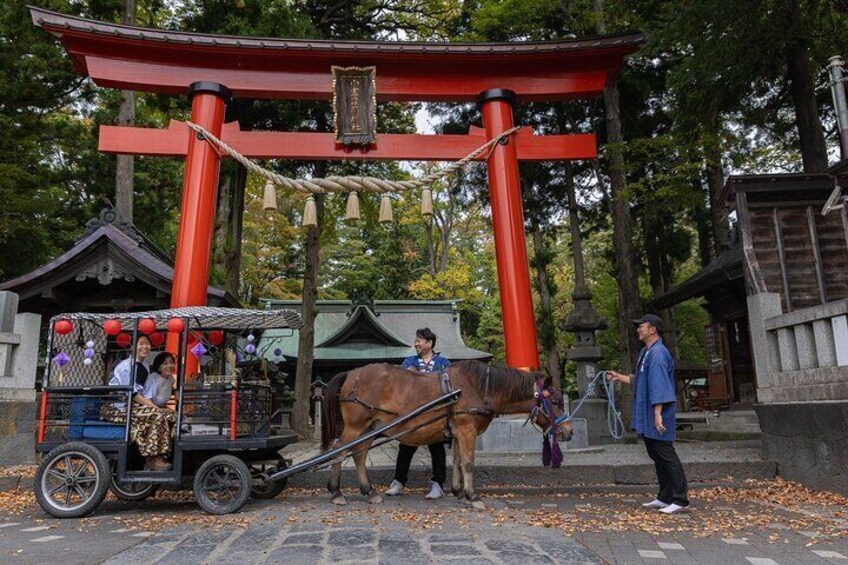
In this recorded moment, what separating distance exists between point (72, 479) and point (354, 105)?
708cm

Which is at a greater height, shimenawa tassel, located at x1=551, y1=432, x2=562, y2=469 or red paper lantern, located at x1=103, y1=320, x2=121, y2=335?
red paper lantern, located at x1=103, y1=320, x2=121, y2=335

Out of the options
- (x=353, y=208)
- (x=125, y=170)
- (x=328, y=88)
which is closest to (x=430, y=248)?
(x=125, y=170)

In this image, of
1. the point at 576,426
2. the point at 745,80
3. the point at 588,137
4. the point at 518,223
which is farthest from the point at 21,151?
the point at 745,80

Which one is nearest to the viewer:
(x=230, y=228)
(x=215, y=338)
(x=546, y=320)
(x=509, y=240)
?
(x=215, y=338)

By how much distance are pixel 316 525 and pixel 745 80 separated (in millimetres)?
10517

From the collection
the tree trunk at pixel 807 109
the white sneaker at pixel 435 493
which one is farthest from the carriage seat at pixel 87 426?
the tree trunk at pixel 807 109

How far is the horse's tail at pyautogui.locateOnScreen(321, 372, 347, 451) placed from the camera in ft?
22.4

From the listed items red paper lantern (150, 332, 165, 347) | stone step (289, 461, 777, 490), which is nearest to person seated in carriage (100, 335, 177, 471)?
red paper lantern (150, 332, 165, 347)

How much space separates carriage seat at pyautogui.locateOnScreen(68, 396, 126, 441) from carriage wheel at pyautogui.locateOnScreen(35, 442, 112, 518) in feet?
0.56

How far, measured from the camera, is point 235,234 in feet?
53.6

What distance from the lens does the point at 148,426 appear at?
621 centimetres

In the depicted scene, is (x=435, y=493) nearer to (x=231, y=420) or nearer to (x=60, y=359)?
(x=231, y=420)

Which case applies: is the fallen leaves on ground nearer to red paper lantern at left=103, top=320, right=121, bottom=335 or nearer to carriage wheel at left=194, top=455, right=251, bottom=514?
carriage wheel at left=194, top=455, right=251, bottom=514

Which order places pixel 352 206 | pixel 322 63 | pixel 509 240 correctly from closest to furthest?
pixel 509 240 < pixel 352 206 < pixel 322 63
